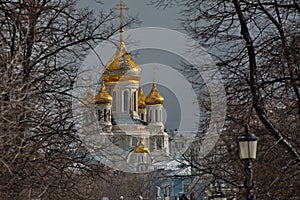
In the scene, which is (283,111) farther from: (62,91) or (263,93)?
(62,91)

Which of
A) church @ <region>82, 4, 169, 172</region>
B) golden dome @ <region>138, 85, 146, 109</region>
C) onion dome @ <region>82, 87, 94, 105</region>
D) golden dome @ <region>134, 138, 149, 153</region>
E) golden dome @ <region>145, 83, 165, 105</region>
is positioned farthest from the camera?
golden dome @ <region>138, 85, 146, 109</region>

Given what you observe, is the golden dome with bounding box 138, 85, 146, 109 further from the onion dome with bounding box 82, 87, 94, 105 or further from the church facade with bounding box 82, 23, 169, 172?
the onion dome with bounding box 82, 87, 94, 105

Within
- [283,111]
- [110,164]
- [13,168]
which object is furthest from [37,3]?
[110,164]

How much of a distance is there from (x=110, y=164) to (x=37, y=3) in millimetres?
6547

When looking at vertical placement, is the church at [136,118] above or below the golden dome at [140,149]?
above

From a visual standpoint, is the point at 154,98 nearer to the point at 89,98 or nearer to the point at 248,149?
the point at 89,98

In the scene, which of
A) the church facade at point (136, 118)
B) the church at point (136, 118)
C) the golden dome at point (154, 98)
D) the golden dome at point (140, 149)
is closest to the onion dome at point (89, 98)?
the church at point (136, 118)

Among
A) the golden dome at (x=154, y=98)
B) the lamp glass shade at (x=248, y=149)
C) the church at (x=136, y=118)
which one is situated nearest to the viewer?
the lamp glass shade at (x=248, y=149)

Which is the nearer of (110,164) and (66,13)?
(66,13)

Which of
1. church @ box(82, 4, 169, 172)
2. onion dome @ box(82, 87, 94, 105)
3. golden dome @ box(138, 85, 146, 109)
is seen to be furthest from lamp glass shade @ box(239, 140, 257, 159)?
golden dome @ box(138, 85, 146, 109)

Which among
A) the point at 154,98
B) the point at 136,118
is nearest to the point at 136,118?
the point at 136,118

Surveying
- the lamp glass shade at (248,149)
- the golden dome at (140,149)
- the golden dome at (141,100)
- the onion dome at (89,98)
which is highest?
the golden dome at (141,100)

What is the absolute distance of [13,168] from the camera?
13250 mm

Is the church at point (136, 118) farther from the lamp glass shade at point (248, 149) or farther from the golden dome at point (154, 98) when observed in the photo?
the lamp glass shade at point (248, 149)
